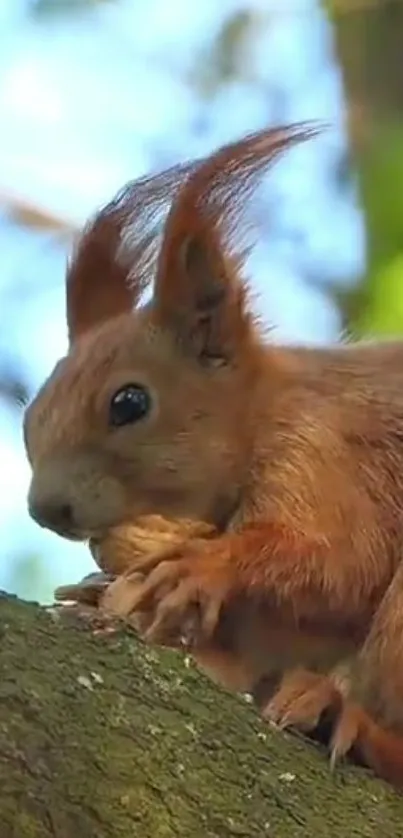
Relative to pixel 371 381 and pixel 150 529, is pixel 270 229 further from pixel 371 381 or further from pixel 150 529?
pixel 150 529

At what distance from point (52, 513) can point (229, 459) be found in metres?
0.27

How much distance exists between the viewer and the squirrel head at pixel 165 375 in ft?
6.98

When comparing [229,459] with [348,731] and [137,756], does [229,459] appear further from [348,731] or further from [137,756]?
[137,756]

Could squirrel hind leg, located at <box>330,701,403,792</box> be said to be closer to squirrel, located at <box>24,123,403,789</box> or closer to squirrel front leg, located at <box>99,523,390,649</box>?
squirrel, located at <box>24,123,403,789</box>

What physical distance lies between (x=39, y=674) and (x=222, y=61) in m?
2.87

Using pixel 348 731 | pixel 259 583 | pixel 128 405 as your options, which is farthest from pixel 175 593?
pixel 128 405

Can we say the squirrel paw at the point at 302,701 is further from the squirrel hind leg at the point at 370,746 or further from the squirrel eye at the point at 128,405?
the squirrel eye at the point at 128,405

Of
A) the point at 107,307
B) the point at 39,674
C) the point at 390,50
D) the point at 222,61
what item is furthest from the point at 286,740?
the point at 222,61

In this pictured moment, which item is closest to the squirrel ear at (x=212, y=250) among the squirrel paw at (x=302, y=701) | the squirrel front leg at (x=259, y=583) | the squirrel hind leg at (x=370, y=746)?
the squirrel front leg at (x=259, y=583)

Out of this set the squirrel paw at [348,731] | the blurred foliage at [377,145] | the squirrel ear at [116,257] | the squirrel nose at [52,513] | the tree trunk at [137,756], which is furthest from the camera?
the blurred foliage at [377,145]

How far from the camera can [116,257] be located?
2.43 meters

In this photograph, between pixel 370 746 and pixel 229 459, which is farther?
pixel 229 459

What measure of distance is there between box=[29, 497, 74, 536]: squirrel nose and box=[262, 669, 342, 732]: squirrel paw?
0.31 metres

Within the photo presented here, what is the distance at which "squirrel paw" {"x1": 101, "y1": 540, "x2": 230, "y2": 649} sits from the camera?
6.32 feet
